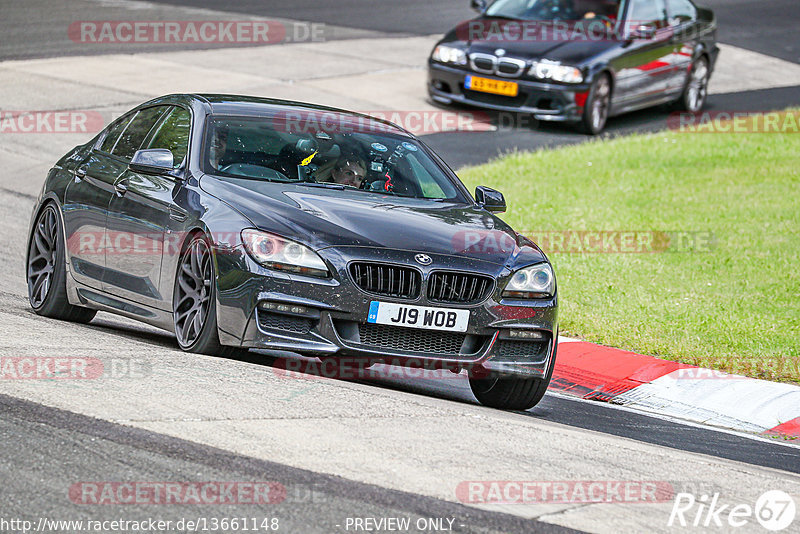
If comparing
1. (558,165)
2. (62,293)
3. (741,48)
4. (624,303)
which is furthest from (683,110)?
(62,293)

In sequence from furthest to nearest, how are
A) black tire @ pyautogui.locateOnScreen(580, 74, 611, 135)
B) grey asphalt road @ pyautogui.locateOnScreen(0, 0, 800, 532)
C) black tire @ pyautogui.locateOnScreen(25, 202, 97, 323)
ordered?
black tire @ pyautogui.locateOnScreen(580, 74, 611, 135), black tire @ pyautogui.locateOnScreen(25, 202, 97, 323), grey asphalt road @ pyautogui.locateOnScreen(0, 0, 800, 532)

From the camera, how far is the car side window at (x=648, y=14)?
19.3 metres

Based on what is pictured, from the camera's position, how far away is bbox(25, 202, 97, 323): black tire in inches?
351

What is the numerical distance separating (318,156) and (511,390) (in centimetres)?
185

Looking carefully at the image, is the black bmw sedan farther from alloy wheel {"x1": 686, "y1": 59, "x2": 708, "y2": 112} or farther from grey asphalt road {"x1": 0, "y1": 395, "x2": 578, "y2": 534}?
grey asphalt road {"x1": 0, "y1": 395, "x2": 578, "y2": 534}

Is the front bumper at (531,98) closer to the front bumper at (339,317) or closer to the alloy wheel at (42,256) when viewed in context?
the alloy wheel at (42,256)

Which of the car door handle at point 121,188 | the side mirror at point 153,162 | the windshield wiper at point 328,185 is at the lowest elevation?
the car door handle at point 121,188

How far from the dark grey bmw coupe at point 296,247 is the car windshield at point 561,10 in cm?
1068

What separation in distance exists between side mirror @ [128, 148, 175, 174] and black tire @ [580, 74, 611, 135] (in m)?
11.0

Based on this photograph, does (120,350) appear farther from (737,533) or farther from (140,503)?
(737,533)

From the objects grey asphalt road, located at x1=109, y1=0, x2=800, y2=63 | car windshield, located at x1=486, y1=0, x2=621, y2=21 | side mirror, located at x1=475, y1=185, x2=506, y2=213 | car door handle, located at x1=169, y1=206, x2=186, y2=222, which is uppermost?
car door handle, located at x1=169, y1=206, x2=186, y2=222

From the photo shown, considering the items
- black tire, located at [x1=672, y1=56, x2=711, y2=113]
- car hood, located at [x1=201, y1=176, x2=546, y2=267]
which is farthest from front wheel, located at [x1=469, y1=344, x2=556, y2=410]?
black tire, located at [x1=672, y1=56, x2=711, y2=113]

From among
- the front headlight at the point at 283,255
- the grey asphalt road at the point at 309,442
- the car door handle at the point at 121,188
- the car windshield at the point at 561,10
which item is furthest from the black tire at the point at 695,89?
the front headlight at the point at 283,255

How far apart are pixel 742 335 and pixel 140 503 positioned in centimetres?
645
